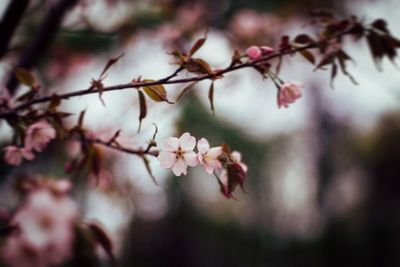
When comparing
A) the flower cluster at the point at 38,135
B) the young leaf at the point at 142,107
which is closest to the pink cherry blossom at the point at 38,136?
the flower cluster at the point at 38,135

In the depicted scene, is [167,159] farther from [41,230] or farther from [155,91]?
[41,230]

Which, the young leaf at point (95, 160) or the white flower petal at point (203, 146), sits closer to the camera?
the white flower petal at point (203, 146)

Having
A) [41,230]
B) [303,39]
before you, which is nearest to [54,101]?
[303,39]

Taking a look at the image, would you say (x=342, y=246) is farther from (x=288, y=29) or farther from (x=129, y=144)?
(x=129, y=144)

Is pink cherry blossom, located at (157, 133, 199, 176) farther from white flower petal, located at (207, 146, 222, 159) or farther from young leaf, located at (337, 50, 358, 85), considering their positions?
young leaf, located at (337, 50, 358, 85)

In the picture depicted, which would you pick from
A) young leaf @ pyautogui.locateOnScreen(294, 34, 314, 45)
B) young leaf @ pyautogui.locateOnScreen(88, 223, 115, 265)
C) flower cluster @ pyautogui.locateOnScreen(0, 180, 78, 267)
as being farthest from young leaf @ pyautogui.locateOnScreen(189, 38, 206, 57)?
flower cluster @ pyautogui.locateOnScreen(0, 180, 78, 267)

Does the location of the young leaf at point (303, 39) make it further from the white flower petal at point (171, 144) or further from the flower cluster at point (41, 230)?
the flower cluster at point (41, 230)

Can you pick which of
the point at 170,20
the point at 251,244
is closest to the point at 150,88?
the point at 170,20

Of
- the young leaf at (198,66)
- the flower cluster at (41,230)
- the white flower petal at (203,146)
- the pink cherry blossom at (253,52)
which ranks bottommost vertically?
the flower cluster at (41,230)
